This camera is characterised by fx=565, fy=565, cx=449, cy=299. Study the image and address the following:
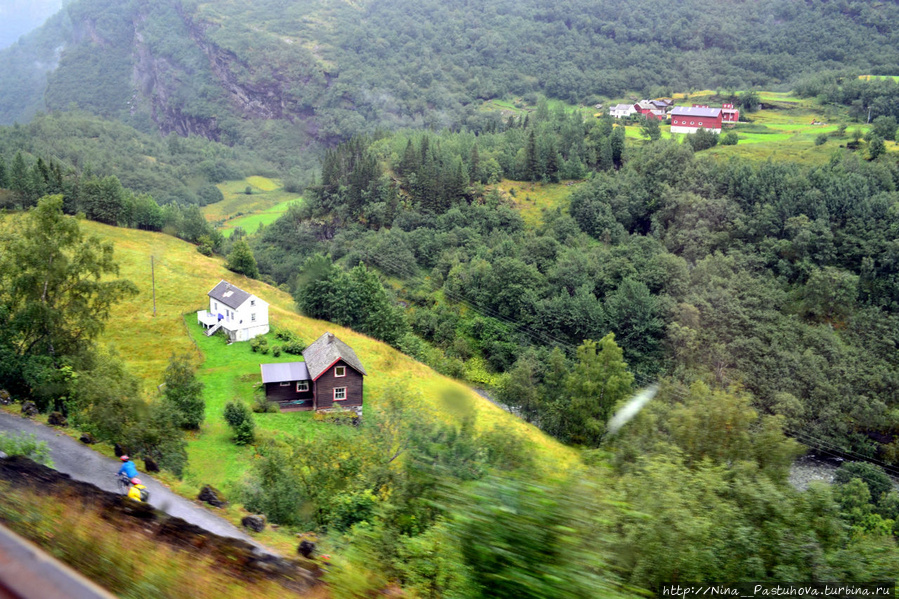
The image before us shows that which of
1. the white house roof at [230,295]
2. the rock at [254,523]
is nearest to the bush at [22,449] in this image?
the rock at [254,523]

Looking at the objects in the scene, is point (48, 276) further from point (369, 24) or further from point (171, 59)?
point (171, 59)

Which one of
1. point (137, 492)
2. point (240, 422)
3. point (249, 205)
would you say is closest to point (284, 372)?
point (240, 422)

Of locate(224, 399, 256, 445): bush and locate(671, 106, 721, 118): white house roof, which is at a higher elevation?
locate(671, 106, 721, 118): white house roof

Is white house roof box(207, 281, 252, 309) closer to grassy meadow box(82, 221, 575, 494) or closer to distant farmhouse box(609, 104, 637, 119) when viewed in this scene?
grassy meadow box(82, 221, 575, 494)

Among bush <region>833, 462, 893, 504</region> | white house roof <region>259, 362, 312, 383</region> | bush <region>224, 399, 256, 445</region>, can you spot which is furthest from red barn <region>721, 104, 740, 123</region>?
bush <region>224, 399, 256, 445</region>

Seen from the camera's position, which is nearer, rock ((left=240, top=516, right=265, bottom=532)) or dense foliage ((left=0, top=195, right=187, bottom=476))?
rock ((left=240, top=516, right=265, bottom=532))

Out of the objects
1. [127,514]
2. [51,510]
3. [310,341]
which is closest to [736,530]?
[127,514]

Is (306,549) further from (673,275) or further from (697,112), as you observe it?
(697,112)
